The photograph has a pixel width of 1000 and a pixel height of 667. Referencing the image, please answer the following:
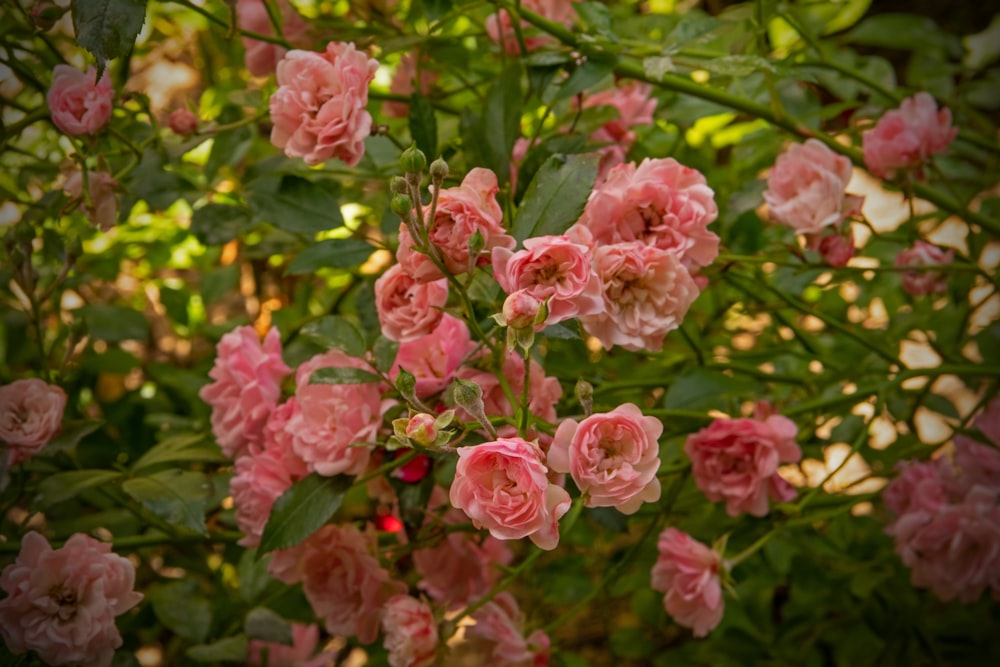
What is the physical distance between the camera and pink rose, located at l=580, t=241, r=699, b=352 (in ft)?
1.69

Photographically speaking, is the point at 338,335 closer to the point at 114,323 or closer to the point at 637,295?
the point at 637,295

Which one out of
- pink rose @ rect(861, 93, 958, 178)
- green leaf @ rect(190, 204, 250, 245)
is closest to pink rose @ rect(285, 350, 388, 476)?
green leaf @ rect(190, 204, 250, 245)

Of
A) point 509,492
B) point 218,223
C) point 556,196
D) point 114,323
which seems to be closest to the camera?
point 509,492

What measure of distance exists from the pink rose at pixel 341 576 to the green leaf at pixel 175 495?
0.07 metres

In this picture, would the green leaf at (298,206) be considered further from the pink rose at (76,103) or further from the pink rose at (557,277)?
the pink rose at (557,277)

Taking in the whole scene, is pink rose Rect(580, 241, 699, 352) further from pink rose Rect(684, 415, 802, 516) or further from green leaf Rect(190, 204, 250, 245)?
green leaf Rect(190, 204, 250, 245)

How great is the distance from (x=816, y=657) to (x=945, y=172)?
0.59m

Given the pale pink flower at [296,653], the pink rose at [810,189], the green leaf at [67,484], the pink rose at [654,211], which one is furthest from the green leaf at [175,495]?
the pink rose at [810,189]

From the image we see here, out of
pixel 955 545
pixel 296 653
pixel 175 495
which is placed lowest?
pixel 296 653

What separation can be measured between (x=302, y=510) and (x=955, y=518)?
541mm

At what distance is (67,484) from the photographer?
681 millimetres

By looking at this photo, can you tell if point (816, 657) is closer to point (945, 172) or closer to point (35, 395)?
point (945, 172)

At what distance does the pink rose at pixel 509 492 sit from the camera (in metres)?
0.44

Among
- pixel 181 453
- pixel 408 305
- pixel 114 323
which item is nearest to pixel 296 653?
pixel 181 453
